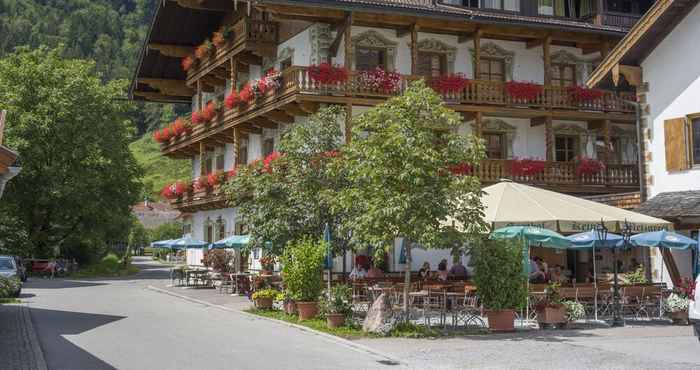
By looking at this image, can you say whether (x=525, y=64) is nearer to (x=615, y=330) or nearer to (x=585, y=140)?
(x=585, y=140)

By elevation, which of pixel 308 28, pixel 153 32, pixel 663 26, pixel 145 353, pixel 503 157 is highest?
pixel 153 32

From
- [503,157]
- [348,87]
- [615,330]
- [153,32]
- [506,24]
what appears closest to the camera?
[615,330]

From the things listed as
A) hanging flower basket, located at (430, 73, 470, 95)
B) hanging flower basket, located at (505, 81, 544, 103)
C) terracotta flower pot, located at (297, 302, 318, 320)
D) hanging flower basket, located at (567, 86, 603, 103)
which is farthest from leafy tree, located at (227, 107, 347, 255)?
hanging flower basket, located at (567, 86, 603, 103)

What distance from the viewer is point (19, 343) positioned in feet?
48.0

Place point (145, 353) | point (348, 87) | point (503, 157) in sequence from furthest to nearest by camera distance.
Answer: point (503, 157) → point (348, 87) → point (145, 353)

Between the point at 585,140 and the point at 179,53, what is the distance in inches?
747

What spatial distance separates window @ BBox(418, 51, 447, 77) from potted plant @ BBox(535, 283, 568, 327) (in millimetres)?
14279

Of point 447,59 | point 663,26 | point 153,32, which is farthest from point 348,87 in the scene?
point 153,32

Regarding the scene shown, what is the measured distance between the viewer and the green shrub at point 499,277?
16.4 metres

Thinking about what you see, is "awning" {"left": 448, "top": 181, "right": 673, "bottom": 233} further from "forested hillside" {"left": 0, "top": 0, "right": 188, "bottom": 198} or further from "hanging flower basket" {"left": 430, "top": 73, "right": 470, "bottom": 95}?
"forested hillside" {"left": 0, "top": 0, "right": 188, "bottom": 198}

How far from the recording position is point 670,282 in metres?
21.6

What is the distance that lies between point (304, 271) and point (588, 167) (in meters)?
15.2

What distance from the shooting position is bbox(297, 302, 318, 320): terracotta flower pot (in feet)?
61.3

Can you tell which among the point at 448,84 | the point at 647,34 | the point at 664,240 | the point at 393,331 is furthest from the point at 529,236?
the point at 448,84
